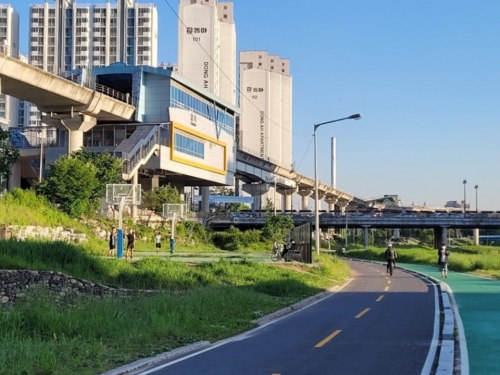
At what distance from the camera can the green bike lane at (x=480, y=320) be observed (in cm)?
Result: 1084

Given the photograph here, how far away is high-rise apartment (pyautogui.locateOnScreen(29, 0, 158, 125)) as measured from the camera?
14225cm

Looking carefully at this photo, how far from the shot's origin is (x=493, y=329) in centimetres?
1494

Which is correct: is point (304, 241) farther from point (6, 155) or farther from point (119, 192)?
point (6, 155)

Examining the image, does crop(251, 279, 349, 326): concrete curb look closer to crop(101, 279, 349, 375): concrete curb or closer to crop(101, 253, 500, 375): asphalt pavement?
crop(101, 279, 349, 375): concrete curb

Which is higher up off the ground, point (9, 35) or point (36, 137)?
point (9, 35)

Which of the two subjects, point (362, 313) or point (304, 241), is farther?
point (304, 241)

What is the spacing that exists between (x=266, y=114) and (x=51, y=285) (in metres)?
141

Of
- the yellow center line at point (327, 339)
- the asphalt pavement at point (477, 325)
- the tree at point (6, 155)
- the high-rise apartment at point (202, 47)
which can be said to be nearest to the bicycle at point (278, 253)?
the asphalt pavement at point (477, 325)

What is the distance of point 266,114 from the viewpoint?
531 feet

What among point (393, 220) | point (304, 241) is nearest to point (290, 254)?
point (304, 241)

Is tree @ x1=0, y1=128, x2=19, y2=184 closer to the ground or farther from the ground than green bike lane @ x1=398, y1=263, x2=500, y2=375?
farther from the ground

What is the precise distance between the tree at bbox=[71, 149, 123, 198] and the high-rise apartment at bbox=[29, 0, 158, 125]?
93364mm

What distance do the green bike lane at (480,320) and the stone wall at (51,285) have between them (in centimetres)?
1079

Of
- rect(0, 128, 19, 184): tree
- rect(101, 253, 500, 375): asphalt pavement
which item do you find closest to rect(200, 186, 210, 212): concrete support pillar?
rect(101, 253, 500, 375): asphalt pavement
